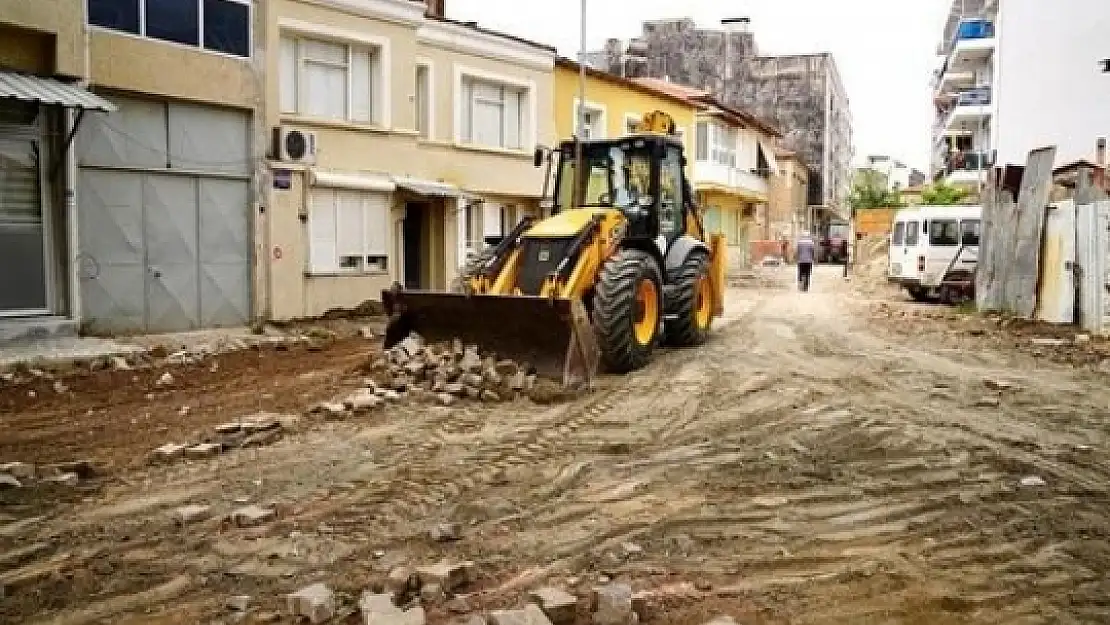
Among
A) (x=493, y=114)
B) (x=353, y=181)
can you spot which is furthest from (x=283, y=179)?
(x=493, y=114)

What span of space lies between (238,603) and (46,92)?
955cm

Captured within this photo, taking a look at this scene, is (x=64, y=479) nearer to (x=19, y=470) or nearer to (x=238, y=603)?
(x=19, y=470)

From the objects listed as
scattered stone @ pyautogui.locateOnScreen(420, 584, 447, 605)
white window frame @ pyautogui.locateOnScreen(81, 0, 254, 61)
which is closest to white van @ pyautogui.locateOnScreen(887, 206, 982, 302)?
white window frame @ pyautogui.locateOnScreen(81, 0, 254, 61)

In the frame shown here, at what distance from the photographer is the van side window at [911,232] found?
22.0 metres

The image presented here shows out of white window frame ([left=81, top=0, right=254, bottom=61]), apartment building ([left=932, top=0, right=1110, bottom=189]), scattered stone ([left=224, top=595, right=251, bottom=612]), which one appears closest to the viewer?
scattered stone ([left=224, top=595, right=251, bottom=612])

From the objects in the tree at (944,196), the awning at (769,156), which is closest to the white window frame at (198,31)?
the tree at (944,196)

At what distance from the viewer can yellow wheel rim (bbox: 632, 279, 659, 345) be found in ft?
35.3

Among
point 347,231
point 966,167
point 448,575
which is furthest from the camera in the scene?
point 966,167

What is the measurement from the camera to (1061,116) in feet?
102

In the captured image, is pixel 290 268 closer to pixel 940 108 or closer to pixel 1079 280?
pixel 1079 280

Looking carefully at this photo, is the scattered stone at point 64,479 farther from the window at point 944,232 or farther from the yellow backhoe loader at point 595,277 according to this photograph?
the window at point 944,232

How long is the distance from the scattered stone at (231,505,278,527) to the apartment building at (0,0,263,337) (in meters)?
8.01

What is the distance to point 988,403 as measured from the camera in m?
8.74

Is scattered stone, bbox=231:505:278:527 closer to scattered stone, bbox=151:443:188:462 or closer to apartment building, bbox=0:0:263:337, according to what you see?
scattered stone, bbox=151:443:188:462
